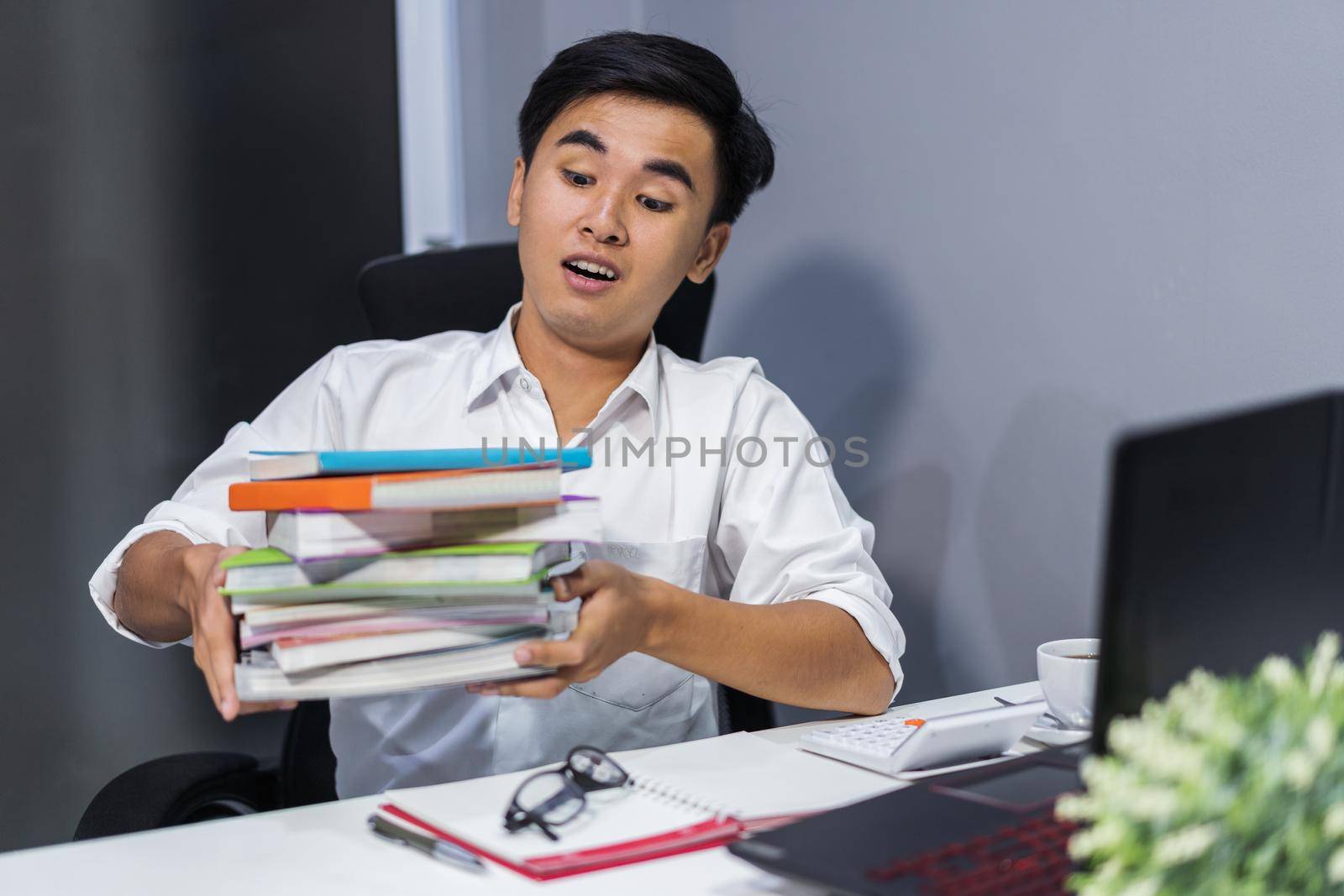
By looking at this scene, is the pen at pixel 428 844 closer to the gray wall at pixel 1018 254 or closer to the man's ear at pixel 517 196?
the man's ear at pixel 517 196

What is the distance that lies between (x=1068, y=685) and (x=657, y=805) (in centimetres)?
43

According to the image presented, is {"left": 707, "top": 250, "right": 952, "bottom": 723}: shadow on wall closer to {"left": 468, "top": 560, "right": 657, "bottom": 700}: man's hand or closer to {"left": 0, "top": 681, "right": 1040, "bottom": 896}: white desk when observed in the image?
{"left": 468, "top": 560, "right": 657, "bottom": 700}: man's hand

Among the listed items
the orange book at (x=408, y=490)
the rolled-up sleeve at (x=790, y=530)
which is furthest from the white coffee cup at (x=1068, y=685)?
the orange book at (x=408, y=490)

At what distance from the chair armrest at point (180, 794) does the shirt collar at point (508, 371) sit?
0.48 meters

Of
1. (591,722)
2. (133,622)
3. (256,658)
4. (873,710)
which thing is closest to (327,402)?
(133,622)

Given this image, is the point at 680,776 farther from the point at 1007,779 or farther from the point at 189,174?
the point at 189,174

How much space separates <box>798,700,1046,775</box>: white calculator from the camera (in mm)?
987

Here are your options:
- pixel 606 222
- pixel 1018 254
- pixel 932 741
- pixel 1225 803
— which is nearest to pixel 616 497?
pixel 606 222

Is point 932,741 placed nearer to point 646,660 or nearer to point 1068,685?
point 1068,685

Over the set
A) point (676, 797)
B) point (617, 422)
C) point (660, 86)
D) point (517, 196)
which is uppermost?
point (660, 86)

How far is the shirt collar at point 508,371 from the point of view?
4.64ft

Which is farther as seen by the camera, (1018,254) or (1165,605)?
(1018,254)

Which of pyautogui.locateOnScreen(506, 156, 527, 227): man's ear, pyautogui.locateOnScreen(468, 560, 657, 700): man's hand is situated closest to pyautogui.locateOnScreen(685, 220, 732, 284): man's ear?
pyautogui.locateOnScreen(506, 156, 527, 227): man's ear

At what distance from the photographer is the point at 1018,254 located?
1564mm
